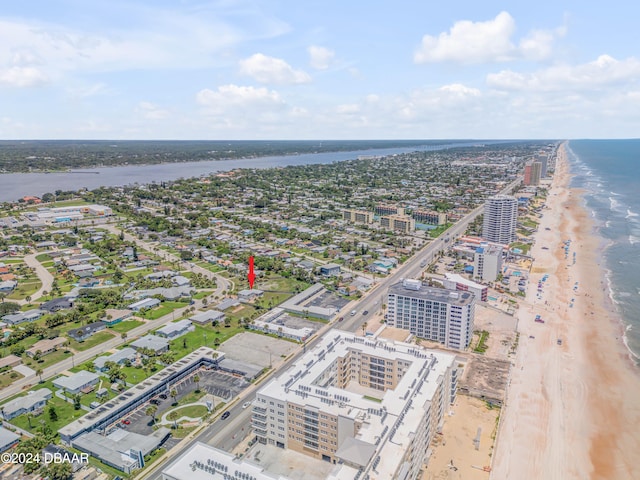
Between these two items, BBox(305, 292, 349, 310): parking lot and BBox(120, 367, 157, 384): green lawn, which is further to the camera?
BBox(305, 292, 349, 310): parking lot

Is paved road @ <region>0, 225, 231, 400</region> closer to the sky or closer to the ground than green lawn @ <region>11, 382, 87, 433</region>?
closer to the sky

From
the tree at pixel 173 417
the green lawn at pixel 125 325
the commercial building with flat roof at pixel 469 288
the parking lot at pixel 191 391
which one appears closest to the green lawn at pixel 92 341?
the green lawn at pixel 125 325

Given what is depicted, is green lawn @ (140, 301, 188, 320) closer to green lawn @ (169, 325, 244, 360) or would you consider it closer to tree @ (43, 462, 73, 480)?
green lawn @ (169, 325, 244, 360)

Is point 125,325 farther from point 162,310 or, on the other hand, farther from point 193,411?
point 193,411

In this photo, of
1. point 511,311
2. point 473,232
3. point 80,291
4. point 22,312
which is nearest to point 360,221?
point 473,232

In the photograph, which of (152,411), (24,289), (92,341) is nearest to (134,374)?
(152,411)

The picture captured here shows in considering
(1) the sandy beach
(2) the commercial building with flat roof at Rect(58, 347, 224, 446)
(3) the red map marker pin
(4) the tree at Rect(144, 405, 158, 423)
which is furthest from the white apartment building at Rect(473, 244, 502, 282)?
(4) the tree at Rect(144, 405, 158, 423)

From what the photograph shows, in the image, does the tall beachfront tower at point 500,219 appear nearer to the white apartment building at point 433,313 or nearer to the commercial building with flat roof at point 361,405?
the white apartment building at point 433,313
